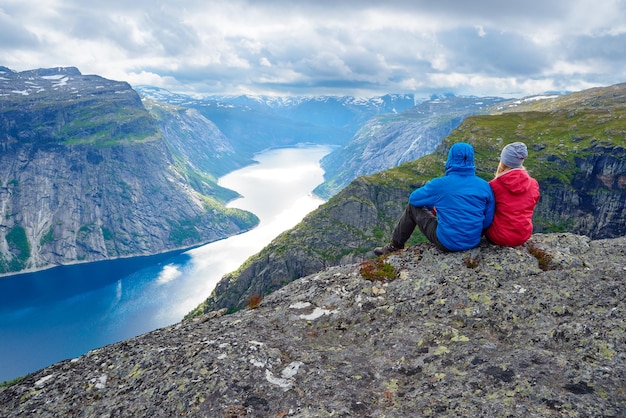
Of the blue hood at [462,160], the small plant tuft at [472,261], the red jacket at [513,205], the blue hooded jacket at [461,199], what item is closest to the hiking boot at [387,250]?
the blue hooded jacket at [461,199]

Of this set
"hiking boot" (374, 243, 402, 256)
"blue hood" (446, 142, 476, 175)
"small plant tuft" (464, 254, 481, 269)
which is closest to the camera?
"blue hood" (446, 142, 476, 175)

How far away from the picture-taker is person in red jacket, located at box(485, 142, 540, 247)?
551 inches

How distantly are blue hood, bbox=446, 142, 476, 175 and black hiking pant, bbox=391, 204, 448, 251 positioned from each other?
2.28 metres

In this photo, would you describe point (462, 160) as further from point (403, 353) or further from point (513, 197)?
point (403, 353)

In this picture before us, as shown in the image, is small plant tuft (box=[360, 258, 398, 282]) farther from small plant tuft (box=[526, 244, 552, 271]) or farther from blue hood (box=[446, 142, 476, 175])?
small plant tuft (box=[526, 244, 552, 271])

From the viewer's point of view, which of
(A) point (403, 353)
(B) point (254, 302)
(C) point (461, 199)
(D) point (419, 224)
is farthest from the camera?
(B) point (254, 302)

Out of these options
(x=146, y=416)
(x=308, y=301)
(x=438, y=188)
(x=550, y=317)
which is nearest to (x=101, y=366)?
(x=146, y=416)

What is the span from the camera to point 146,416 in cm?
1010

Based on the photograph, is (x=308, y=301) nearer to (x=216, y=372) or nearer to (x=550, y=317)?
(x=216, y=372)

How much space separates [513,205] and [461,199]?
195 cm

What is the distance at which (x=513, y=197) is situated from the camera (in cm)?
1406

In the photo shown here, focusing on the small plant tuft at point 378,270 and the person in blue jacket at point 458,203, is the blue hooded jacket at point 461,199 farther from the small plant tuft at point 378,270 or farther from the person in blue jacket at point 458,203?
the small plant tuft at point 378,270

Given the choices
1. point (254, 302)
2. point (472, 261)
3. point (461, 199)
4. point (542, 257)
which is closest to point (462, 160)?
point (461, 199)

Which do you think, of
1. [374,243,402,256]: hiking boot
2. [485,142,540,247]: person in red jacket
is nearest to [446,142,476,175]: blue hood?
[485,142,540,247]: person in red jacket
